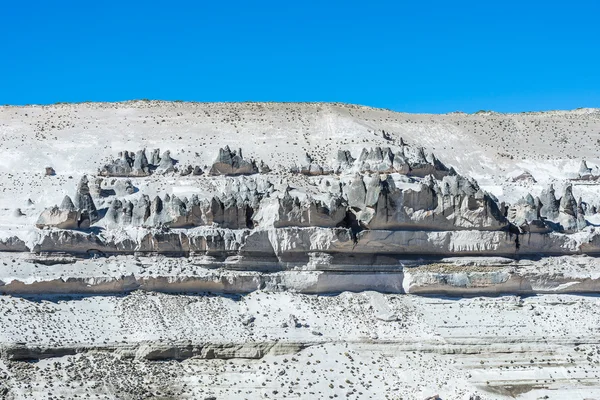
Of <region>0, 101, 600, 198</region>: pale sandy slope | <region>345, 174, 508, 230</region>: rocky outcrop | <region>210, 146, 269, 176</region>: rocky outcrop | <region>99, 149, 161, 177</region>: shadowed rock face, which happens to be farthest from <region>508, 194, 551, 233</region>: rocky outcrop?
<region>99, 149, 161, 177</region>: shadowed rock face

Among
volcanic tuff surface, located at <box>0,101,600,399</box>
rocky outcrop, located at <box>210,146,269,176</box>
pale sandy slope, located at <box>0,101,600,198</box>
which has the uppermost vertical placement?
pale sandy slope, located at <box>0,101,600,198</box>

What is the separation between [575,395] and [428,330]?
7980mm

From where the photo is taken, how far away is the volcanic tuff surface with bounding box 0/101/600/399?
44.7 meters

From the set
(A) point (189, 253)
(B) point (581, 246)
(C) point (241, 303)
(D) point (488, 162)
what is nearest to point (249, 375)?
(C) point (241, 303)

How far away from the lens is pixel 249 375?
44.8 m

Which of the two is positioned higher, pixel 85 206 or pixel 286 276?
pixel 85 206

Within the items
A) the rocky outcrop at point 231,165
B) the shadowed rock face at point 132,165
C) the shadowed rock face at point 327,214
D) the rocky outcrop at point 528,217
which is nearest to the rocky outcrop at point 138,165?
the shadowed rock face at point 132,165

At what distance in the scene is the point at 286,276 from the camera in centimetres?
5191

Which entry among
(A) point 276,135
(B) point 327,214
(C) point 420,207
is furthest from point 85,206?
(A) point 276,135

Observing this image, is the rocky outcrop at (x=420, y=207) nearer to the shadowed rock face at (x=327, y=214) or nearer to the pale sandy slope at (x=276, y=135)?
the shadowed rock face at (x=327, y=214)

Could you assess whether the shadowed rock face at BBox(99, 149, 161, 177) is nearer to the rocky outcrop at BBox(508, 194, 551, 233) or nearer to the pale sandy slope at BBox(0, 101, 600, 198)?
the pale sandy slope at BBox(0, 101, 600, 198)

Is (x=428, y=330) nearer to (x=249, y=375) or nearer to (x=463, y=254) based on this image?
(x=463, y=254)

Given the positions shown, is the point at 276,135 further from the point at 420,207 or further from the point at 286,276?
the point at 286,276

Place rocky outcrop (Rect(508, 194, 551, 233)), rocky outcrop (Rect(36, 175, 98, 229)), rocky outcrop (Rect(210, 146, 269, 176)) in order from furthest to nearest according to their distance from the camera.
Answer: rocky outcrop (Rect(210, 146, 269, 176)) → rocky outcrop (Rect(508, 194, 551, 233)) → rocky outcrop (Rect(36, 175, 98, 229))
